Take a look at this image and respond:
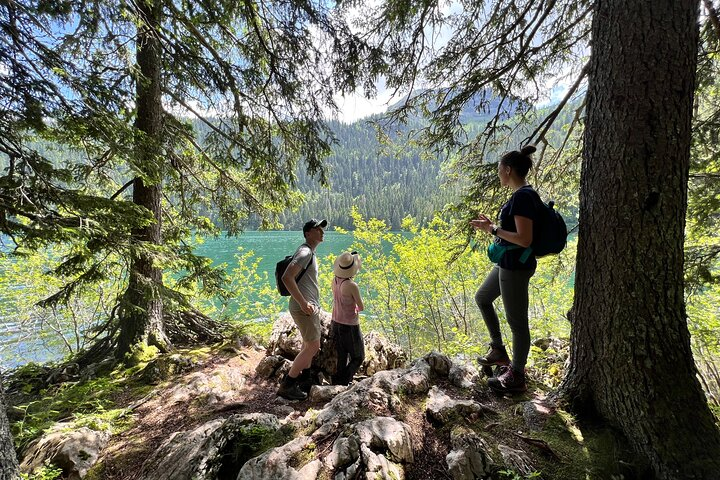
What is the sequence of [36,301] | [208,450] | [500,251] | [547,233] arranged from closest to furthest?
[208,450], [547,233], [500,251], [36,301]

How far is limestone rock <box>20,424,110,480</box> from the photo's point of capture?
2293 mm

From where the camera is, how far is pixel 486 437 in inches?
78.0

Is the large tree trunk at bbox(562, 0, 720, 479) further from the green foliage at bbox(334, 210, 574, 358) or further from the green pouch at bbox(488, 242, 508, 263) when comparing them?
the green foliage at bbox(334, 210, 574, 358)

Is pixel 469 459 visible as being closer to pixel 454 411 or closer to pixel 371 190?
pixel 454 411

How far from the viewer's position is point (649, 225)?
1764mm

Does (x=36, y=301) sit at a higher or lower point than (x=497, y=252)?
lower

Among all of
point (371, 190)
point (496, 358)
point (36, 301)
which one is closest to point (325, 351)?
point (496, 358)

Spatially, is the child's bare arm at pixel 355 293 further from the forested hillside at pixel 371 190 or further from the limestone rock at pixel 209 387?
→ the forested hillside at pixel 371 190

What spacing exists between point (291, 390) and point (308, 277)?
1303mm

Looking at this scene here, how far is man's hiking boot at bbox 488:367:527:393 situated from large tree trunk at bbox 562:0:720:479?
71 centimetres

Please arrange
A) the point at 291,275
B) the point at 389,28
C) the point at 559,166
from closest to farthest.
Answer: the point at 291,275 < the point at 389,28 < the point at 559,166

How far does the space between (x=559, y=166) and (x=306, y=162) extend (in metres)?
3.63

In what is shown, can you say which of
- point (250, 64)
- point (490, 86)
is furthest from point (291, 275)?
point (490, 86)

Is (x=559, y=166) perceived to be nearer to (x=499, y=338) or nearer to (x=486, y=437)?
(x=499, y=338)
